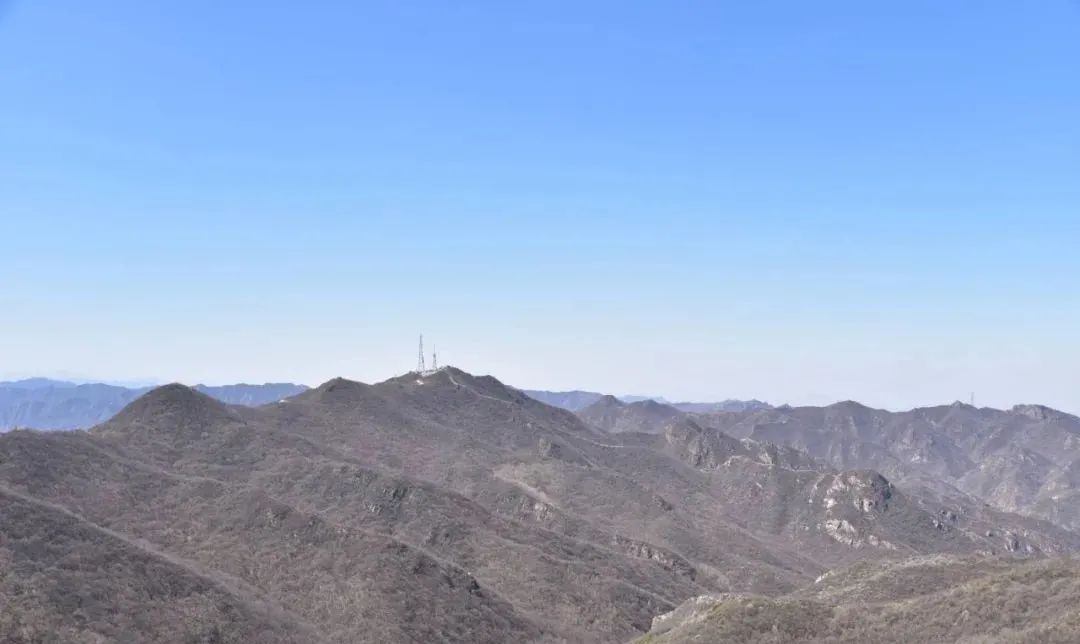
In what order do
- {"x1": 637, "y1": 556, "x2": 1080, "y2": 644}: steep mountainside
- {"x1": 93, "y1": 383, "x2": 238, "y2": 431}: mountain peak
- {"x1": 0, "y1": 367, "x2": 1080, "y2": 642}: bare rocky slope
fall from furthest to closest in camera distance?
{"x1": 93, "y1": 383, "x2": 238, "y2": 431}: mountain peak, {"x1": 0, "y1": 367, "x2": 1080, "y2": 642}: bare rocky slope, {"x1": 637, "y1": 556, "x2": 1080, "y2": 644}: steep mountainside

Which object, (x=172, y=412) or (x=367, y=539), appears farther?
(x=172, y=412)

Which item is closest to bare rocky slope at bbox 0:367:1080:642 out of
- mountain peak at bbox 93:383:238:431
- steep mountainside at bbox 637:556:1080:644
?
mountain peak at bbox 93:383:238:431

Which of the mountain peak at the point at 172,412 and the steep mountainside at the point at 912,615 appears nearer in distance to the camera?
the steep mountainside at the point at 912,615

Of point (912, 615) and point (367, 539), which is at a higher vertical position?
point (912, 615)

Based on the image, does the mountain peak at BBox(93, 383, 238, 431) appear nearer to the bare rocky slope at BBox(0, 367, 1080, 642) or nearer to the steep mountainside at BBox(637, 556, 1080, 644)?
the bare rocky slope at BBox(0, 367, 1080, 642)

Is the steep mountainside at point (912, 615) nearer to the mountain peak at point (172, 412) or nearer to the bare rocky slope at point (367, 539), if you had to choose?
the bare rocky slope at point (367, 539)

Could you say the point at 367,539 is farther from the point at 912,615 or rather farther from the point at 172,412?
the point at 172,412

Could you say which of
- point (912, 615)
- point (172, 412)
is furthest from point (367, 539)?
point (172, 412)

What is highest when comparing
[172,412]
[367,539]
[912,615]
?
[172,412]

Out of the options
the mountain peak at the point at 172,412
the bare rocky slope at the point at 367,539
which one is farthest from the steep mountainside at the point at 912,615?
the mountain peak at the point at 172,412
